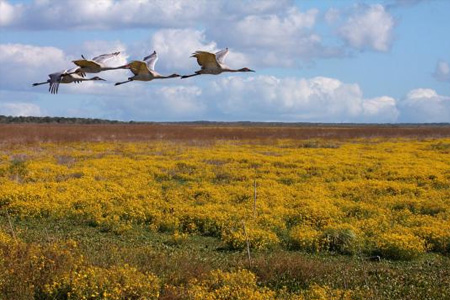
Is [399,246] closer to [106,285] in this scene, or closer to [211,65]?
[106,285]

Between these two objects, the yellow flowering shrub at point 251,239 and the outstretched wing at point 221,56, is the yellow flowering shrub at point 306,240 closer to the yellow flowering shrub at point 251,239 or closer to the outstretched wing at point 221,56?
the yellow flowering shrub at point 251,239

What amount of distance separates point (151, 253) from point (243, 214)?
5.04 metres

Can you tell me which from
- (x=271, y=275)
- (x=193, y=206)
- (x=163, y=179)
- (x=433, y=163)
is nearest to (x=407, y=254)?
(x=271, y=275)

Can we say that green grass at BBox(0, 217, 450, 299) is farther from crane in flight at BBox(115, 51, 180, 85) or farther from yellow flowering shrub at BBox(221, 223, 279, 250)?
crane in flight at BBox(115, 51, 180, 85)

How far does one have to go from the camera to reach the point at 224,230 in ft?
50.9

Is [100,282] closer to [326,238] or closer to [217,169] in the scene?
[326,238]

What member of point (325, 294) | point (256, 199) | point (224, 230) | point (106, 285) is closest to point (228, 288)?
point (325, 294)

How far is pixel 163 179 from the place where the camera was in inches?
971

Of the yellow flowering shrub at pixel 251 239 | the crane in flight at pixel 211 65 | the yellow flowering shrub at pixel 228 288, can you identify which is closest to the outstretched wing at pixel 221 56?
the crane in flight at pixel 211 65

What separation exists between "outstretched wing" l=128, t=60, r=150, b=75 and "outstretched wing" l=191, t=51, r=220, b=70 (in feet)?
1.18

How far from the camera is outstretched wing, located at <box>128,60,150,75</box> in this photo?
391 centimetres

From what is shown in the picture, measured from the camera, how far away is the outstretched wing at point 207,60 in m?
4.04

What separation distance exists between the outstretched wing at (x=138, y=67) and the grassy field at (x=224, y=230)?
625 cm

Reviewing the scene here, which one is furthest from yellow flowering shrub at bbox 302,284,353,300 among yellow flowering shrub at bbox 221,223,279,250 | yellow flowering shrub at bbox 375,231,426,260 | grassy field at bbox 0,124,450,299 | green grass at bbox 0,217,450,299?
yellow flowering shrub at bbox 375,231,426,260
